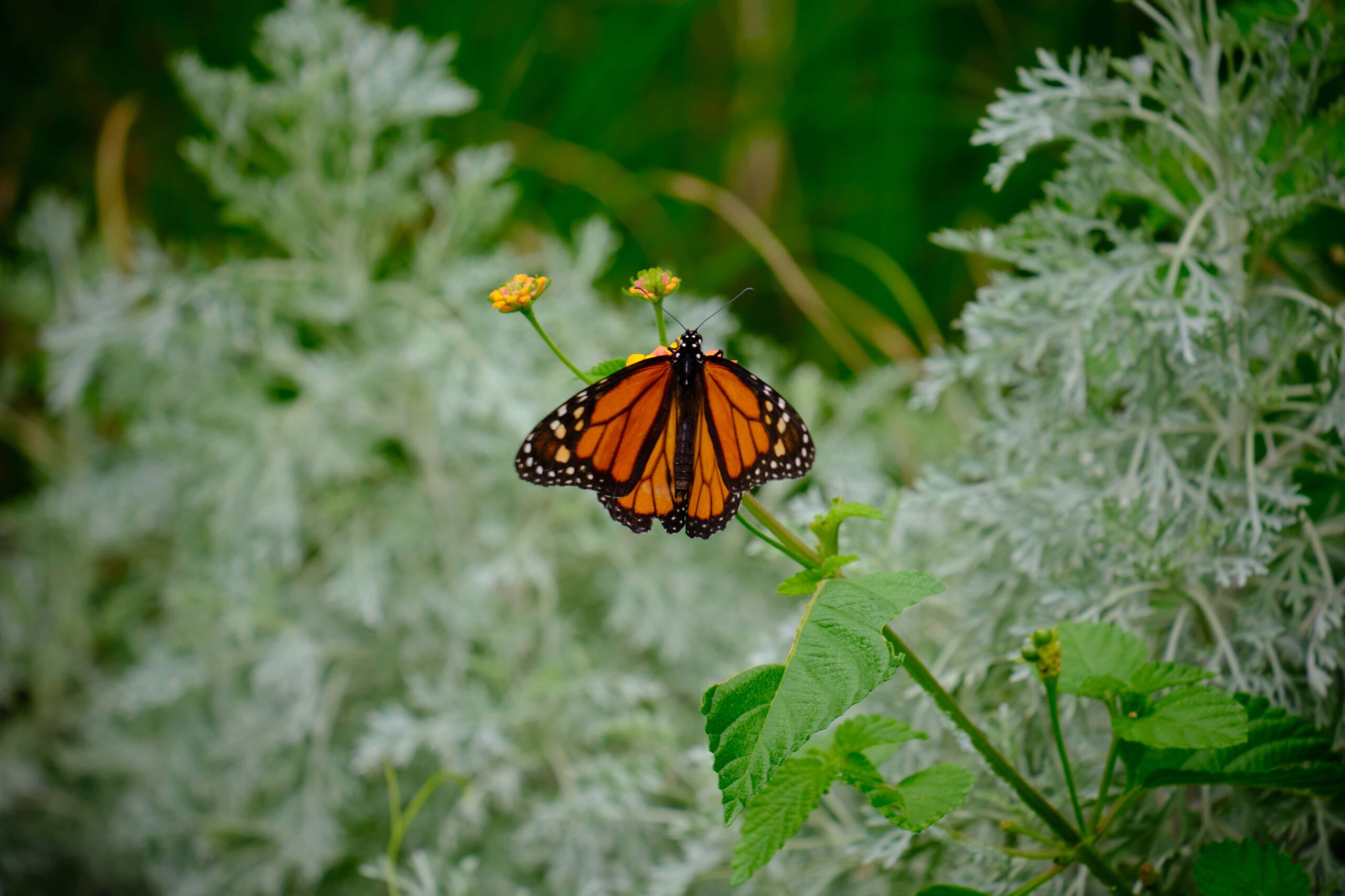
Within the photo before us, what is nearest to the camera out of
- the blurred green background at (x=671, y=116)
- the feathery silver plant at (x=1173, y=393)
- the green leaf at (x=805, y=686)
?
the green leaf at (x=805, y=686)

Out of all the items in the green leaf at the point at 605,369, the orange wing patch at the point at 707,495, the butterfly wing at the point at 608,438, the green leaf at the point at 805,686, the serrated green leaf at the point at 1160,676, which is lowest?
the serrated green leaf at the point at 1160,676

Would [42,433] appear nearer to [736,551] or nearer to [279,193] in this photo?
[279,193]

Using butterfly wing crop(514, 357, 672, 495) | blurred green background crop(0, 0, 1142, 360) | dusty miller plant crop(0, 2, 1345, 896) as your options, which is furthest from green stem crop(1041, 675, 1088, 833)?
blurred green background crop(0, 0, 1142, 360)

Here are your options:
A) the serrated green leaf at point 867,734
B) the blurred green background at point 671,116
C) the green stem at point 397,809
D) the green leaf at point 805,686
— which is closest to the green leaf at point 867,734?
the serrated green leaf at point 867,734

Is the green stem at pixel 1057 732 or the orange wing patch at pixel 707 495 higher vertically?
the orange wing patch at pixel 707 495

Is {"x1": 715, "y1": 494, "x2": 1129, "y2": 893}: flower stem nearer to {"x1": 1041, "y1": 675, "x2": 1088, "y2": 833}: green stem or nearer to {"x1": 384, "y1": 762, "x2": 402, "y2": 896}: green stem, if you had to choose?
{"x1": 1041, "y1": 675, "x2": 1088, "y2": 833}: green stem

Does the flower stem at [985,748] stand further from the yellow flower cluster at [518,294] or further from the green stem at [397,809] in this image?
the green stem at [397,809]
